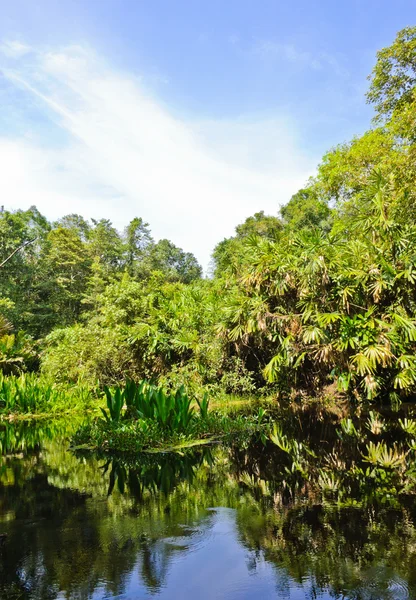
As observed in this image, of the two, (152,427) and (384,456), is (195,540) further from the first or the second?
(152,427)

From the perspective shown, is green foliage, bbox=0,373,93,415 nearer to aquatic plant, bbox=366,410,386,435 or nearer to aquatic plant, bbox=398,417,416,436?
A: aquatic plant, bbox=366,410,386,435

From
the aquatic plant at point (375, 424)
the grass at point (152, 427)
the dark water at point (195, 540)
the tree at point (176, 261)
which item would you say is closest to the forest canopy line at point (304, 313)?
the aquatic plant at point (375, 424)

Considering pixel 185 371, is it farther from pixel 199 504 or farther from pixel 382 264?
pixel 199 504

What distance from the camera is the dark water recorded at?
2.72 meters

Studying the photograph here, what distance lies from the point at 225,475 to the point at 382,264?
23.3ft

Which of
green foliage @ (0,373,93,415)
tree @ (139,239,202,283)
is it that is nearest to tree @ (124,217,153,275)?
tree @ (139,239,202,283)

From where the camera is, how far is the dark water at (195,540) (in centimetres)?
272

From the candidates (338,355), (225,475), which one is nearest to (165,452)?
(225,475)

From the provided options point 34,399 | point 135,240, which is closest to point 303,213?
point 135,240

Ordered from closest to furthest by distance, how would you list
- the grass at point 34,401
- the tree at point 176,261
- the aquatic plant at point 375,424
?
the aquatic plant at point 375,424
the grass at point 34,401
the tree at point 176,261

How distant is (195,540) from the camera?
3496 millimetres

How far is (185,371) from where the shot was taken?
13.8m

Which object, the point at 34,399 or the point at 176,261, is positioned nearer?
the point at 34,399

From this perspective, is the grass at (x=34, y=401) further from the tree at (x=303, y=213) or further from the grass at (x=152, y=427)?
the tree at (x=303, y=213)
